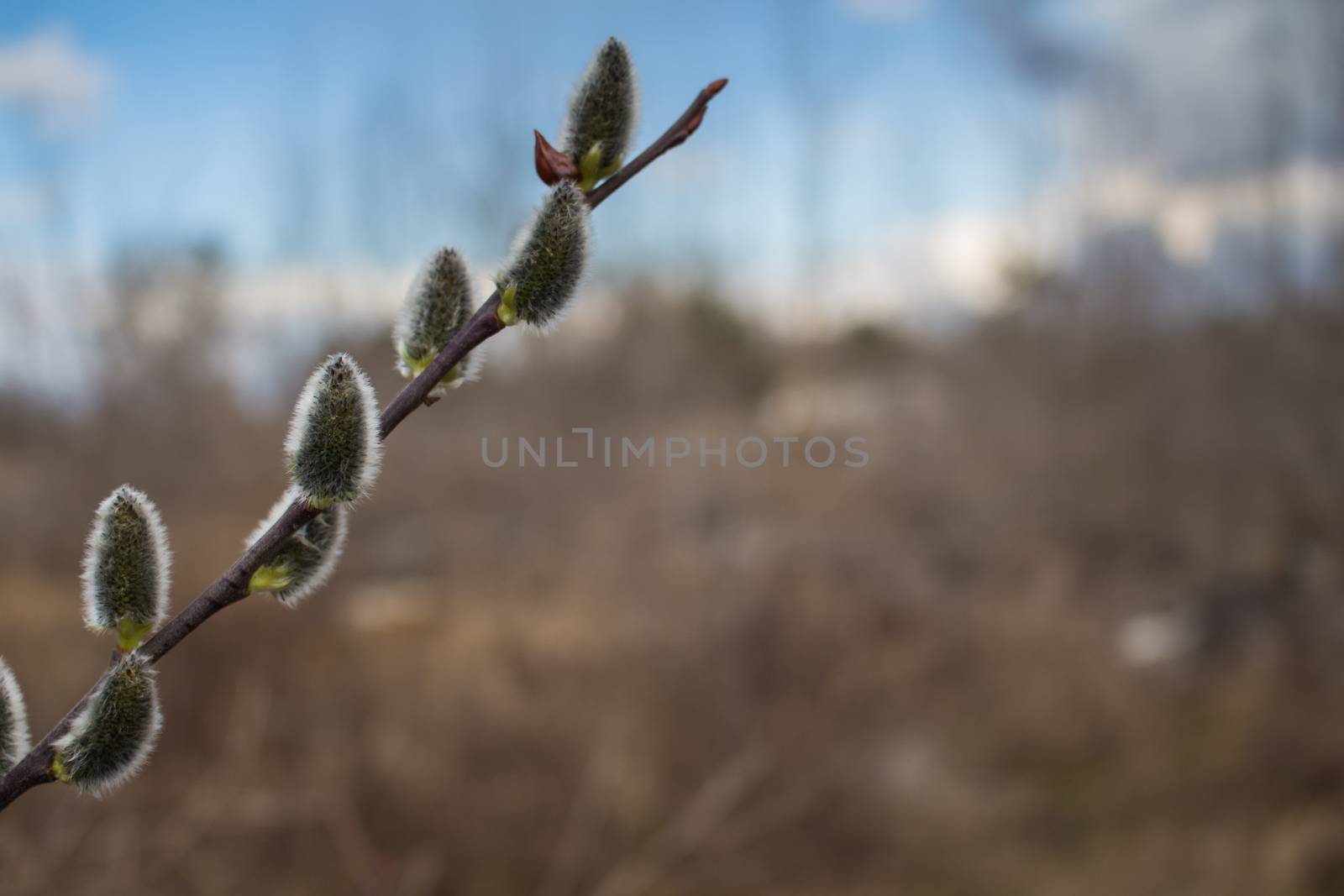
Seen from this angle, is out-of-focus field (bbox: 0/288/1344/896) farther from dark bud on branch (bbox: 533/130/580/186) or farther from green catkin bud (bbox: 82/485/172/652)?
dark bud on branch (bbox: 533/130/580/186)

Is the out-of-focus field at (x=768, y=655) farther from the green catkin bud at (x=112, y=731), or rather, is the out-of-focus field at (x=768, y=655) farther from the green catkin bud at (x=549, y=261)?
the green catkin bud at (x=549, y=261)

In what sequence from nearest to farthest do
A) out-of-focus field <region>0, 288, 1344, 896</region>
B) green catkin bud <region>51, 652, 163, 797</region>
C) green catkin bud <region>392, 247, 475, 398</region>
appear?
green catkin bud <region>51, 652, 163, 797</region> < green catkin bud <region>392, 247, 475, 398</region> < out-of-focus field <region>0, 288, 1344, 896</region>

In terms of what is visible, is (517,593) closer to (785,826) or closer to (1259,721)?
(785,826)

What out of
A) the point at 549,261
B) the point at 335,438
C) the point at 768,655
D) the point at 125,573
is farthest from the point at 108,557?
the point at 768,655

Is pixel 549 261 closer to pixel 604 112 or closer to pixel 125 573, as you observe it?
pixel 604 112

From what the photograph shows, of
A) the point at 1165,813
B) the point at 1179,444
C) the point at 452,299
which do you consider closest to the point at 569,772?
the point at 1165,813

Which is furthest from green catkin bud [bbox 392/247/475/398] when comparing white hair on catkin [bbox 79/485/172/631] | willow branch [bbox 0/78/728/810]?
white hair on catkin [bbox 79/485/172/631]
